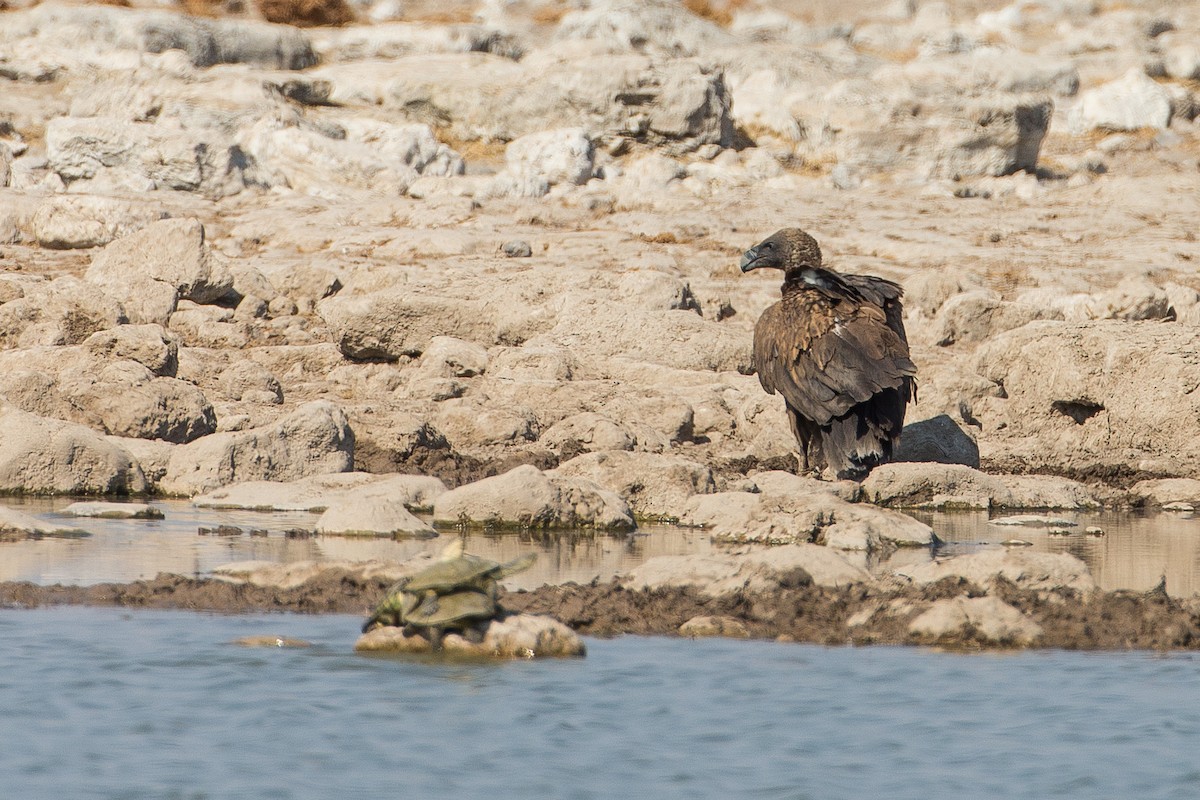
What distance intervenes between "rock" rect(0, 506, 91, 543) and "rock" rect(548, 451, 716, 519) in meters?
3.00

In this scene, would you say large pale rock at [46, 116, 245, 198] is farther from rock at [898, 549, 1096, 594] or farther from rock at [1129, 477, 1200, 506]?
rock at [898, 549, 1096, 594]

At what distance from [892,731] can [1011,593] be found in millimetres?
1879

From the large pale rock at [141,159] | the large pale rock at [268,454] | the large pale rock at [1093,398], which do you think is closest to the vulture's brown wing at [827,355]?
the large pale rock at [1093,398]

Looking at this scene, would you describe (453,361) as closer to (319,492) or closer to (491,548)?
(319,492)

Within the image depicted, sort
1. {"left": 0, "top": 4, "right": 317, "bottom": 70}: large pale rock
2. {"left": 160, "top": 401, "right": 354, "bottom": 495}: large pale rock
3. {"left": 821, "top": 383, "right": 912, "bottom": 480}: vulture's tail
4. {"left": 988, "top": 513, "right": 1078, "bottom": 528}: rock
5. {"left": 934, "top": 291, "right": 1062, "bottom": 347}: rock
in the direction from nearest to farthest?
{"left": 988, "top": 513, "right": 1078, "bottom": 528}: rock
{"left": 160, "top": 401, "right": 354, "bottom": 495}: large pale rock
{"left": 821, "top": 383, "right": 912, "bottom": 480}: vulture's tail
{"left": 934, "top": 291, "right": 1062, "bottom": 347}: rock
{"left": 0, "top": 4, "right": 317, "bottom": 70}: large pale rock

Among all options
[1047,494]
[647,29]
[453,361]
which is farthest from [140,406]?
[647,29]

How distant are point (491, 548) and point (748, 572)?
1766 millimetres

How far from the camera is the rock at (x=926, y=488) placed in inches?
441

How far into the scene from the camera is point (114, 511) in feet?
33.4

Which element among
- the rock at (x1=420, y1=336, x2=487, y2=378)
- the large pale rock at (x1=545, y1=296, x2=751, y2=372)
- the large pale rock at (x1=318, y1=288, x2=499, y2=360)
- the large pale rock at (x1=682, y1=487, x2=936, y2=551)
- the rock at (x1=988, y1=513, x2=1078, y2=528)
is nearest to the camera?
the large pale rock at (x1=682, y1=487, x2=936, y2=551)

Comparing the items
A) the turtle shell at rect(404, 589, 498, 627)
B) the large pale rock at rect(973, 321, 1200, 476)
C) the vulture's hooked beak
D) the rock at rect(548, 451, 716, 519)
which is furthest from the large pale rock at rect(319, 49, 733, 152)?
the turtle shell at rect(404, 589, 498, 627)

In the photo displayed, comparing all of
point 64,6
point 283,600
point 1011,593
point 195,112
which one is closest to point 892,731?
point 1011,593

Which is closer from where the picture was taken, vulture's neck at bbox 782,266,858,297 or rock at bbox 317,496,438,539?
rock at bbox 317,496,438,539

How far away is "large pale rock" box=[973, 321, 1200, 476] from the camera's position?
1301cm
